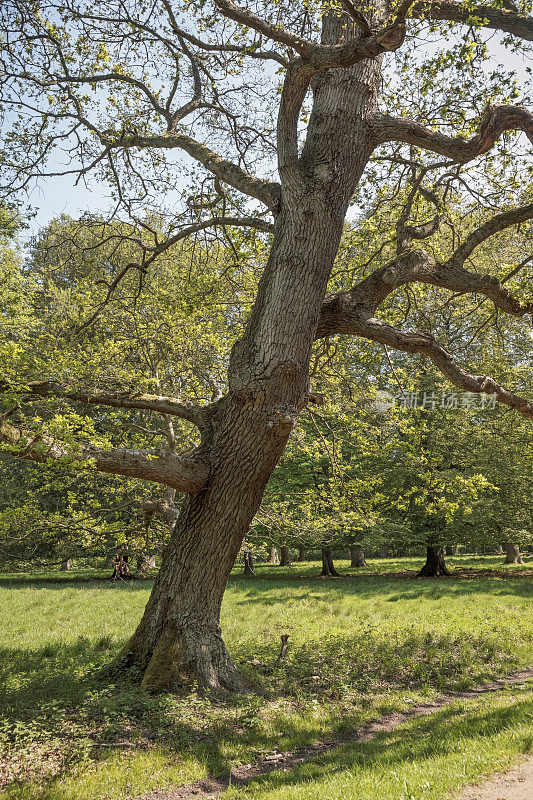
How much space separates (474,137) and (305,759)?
6999 millimetres

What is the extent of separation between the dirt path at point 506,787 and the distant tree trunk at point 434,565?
18683 mm

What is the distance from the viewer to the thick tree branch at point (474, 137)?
18.6 ft

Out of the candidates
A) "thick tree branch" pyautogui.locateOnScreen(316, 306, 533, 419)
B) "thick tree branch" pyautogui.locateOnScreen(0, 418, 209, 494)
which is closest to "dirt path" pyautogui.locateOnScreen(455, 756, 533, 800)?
"thick tree branch" pyautogui.locateOnScreen(0, 418, 209, 494)

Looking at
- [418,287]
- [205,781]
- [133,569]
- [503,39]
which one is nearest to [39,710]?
[205,781]

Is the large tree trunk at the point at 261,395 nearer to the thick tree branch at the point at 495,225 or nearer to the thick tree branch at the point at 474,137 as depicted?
the thick tree branch at the point at 474,137

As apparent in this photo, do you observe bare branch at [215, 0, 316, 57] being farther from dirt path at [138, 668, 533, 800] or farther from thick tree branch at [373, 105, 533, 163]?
dirt path at [138, 668, 533, 800]

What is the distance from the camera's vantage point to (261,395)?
A: 19.1 ft

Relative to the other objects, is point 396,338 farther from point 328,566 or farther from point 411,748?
point 328,566

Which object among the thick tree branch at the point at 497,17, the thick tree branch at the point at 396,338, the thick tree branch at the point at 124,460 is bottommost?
the thick tree branch at the point at 124,460

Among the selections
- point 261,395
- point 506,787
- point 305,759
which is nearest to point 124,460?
point 261,395

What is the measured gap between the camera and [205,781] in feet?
14.7

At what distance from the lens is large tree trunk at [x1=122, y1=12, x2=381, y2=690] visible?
5883 millimetres

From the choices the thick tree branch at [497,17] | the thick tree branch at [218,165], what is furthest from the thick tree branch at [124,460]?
the thick tree branch at [497,17]

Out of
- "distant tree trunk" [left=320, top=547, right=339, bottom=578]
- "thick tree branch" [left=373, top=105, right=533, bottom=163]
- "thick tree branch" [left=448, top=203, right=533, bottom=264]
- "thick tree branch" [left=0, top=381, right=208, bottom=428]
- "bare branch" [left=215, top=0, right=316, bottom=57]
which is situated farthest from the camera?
"distant tree trunk" [left=320, top=547, right=339, bottom=578]
